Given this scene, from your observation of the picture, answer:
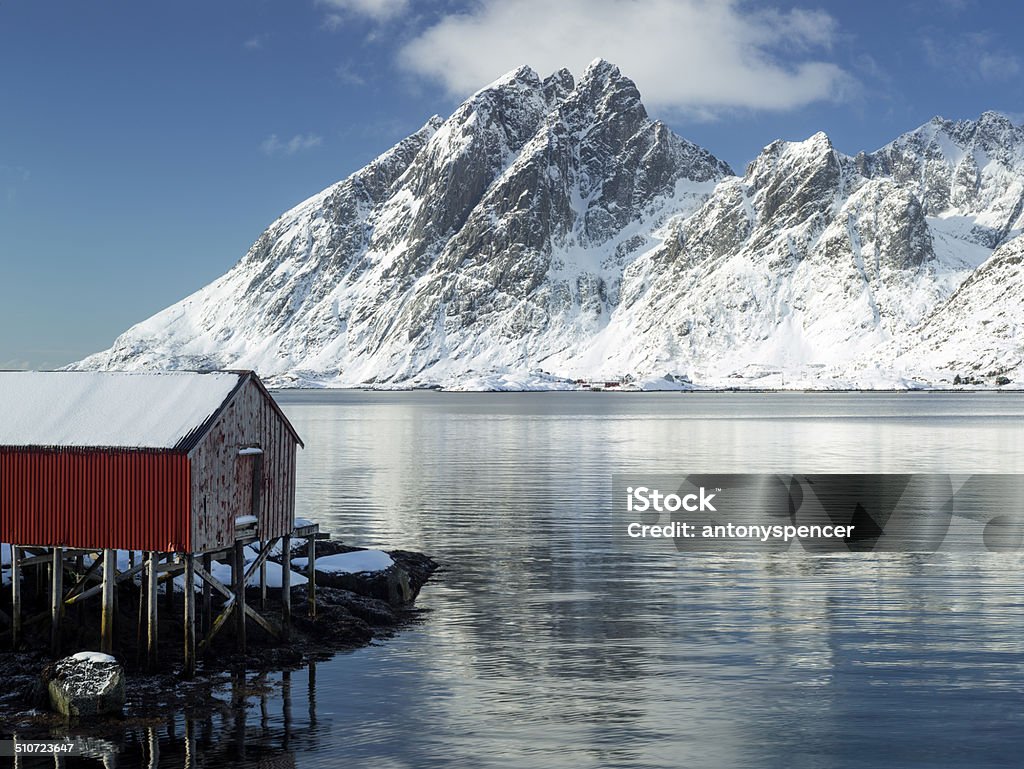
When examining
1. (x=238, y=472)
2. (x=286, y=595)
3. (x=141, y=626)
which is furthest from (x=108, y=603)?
(x=286, y=595)

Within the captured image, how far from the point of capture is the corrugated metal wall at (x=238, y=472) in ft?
95.7

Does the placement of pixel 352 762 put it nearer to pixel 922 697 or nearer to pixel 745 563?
pixel 922 697

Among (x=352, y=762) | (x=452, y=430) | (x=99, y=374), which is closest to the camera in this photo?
(x=352, y=762)

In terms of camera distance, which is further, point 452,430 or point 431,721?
point 452,430

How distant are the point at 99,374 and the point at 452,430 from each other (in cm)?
12747

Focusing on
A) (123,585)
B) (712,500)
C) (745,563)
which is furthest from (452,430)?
(123,585)

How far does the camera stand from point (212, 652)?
30641 mm

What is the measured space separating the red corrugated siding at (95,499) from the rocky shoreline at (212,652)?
3.19 m

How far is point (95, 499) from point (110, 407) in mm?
2894

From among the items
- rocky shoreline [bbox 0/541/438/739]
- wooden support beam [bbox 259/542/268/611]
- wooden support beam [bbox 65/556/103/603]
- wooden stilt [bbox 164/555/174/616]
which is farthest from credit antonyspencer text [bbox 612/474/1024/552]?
wooden support beam [bbox 65/556/103/603]

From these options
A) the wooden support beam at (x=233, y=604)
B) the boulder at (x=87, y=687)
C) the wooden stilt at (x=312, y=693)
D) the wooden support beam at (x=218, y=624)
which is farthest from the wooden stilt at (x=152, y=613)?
the wooden stilt at (x=312, y=693)

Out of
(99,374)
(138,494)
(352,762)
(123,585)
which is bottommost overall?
(352,762)

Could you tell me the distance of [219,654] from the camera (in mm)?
30781

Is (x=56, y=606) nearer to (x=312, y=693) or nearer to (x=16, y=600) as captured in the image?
(x=16, y=600)
